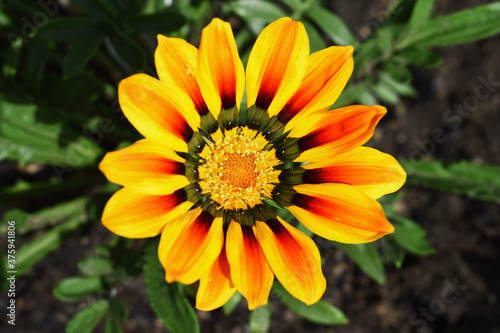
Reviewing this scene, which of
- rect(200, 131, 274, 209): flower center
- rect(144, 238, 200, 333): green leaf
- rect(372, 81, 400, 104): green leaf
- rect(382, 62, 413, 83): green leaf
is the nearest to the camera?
rect(144, 238, 200, 333): green leaf

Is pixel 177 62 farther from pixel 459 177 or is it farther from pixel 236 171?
pixel 459 177

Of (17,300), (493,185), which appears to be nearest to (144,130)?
(493,185)

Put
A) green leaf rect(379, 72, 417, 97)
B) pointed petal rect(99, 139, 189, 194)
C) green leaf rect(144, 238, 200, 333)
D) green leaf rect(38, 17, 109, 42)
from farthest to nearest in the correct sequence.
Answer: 1. green leaf rect(379, 72, 417, 97)
2. green leaf rect(38, 17, 109, 42)
3. green leaf rect(144, 238, 200, 333)
4. pointed petal rect(99, 139, 189, 194)

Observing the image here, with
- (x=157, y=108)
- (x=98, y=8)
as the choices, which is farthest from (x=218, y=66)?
(x=98, y=8)

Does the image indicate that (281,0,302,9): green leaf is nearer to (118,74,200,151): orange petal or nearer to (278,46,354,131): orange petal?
(278,46,354,131): orange petal

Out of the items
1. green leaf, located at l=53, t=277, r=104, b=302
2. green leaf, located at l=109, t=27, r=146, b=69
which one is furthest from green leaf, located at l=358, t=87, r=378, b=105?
green leaf, located at l=53, t=277, r=104, b=302

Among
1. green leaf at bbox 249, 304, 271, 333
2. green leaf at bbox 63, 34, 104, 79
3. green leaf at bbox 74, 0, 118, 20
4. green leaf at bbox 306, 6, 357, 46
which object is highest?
green leaf at bbox 74, 0, 118, 20

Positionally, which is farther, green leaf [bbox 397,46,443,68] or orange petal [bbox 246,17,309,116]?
green leaf [bbox 397,46,443,68]

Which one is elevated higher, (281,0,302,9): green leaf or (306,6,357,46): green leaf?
(281,0,302,9): green leaf

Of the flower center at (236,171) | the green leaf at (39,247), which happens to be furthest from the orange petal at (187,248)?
the green leaf at (39,247)
